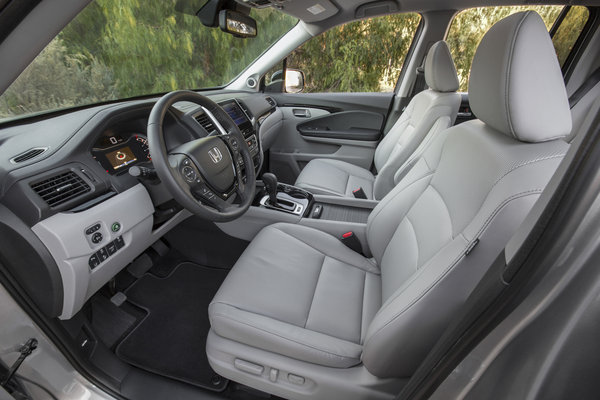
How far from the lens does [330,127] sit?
2.96m

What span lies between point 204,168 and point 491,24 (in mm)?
2308

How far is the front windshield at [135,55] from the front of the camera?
46.6 inches

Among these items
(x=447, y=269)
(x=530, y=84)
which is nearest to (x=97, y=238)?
(x=447, y=269)

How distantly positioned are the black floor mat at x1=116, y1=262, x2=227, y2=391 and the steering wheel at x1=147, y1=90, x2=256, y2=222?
0.68 m

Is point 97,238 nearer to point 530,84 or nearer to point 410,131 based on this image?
point 530,84

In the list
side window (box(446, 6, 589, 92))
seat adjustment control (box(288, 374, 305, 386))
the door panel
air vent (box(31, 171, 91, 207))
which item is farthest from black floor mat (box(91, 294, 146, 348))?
side window (box(446, 6, 589, 92))

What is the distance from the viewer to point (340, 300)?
1.18 metres

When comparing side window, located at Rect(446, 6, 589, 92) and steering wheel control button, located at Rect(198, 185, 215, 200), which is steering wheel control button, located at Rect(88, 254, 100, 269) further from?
side window, located at Rect(446, 6, 589, 92)

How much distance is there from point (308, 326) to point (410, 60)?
2.49 m

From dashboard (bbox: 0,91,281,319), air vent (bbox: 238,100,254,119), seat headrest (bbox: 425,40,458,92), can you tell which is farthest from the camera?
air vent (bbox: 238,100,254,119)

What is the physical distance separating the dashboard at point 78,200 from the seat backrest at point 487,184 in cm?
85

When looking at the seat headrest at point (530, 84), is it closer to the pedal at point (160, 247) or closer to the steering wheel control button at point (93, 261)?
the steering wheel control button at point (93, 261)

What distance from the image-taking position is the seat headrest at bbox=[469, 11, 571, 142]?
75 cm

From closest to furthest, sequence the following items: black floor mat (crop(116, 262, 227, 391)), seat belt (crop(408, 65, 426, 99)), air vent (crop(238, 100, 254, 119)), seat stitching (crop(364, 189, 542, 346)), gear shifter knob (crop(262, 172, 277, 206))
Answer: seat stitching (crop(364, 189, 542, 346))
black floor mat (crop(116, 262, 227, 391))
gear shifter knob (crop(262, 172, 277, 206))
air vent (crop(238, 100, 254, 119))
seat belt (crop(408, 65, 426, 99))
